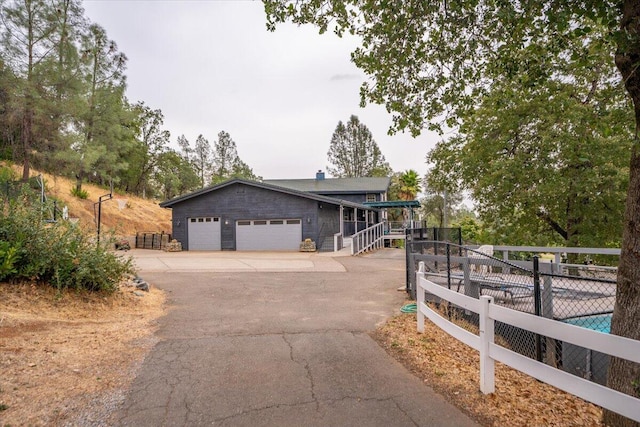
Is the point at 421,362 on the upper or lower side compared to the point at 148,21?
lower

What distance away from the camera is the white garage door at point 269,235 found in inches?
827

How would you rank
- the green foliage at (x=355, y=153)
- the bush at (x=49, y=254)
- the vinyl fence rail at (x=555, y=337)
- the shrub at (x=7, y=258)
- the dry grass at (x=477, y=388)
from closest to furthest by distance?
the vinyl fence rail at (x=555, y=337)
the dry grass at (x=477, y=388)
the shrub at (x=7, y=258)
the bush at (x=49, y=254)
the green foliage at (x=355, y=153)

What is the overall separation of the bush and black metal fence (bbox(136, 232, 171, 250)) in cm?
1575

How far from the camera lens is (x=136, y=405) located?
3.13 metres

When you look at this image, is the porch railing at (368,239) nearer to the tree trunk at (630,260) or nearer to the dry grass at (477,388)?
the dry grass at (477,388)

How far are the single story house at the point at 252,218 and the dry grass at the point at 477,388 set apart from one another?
15.1 m

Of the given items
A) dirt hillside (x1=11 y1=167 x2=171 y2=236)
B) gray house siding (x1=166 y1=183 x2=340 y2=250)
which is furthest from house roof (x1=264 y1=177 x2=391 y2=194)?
dirt hillside (x1=11 y1=167 x2=171 y2=236)

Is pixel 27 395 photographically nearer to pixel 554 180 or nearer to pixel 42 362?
pixel 42 362

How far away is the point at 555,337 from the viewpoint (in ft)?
9.07

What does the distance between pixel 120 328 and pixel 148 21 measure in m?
8.31

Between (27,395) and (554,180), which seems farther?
Answer: (554,180)

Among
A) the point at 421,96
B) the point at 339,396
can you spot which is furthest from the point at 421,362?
the point at 421,96

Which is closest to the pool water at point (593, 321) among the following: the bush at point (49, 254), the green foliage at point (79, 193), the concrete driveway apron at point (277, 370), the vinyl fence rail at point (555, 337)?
the vinyl fence rail at point (555, 337)

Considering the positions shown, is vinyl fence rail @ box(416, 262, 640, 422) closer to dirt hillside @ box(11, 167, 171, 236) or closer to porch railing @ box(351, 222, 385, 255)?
porch railing @ box(351, 222, 385, 255)
